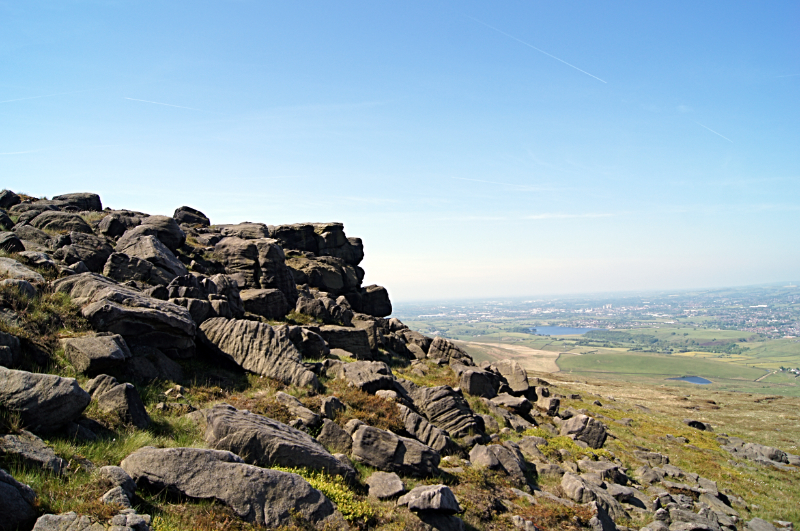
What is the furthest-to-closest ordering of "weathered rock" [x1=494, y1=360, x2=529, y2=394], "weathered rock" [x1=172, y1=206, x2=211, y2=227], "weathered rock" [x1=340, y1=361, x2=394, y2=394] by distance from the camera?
1. "weathered rock" [x1=172, y1=206, x2=211, y2=227]
2. "weathered rock" [x1=494, y1=360, x2=529, y2=394]
3. "weathered rock" [x1=340, y1=361, x2=394, y2=394]

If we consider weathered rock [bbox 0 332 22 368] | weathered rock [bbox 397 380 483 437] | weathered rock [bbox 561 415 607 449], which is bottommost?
weathered rock [bbox 561 415 607 449]

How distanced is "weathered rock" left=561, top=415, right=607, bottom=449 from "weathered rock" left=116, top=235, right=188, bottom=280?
31.5 meters

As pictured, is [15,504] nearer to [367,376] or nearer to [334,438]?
[334,438]

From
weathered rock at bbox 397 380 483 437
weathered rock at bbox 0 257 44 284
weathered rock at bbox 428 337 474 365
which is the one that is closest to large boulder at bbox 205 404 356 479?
weathered rock at bbox 397 380 483 437

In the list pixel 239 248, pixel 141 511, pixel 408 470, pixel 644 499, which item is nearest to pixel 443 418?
pixel 408 470

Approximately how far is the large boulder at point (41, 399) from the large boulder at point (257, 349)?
A: 10.6 m

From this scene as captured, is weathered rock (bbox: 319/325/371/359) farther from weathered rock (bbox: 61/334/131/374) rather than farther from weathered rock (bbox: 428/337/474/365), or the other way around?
weathered rock (bbox: 61/334/131/374)

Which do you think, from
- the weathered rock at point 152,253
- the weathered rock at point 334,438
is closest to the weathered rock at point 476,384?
the weathered rock at point 334,438

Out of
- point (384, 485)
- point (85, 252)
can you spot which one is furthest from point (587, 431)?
point (85, 252)

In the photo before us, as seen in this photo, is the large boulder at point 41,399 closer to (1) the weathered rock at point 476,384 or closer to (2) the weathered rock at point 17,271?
(2) the weathered rock at point 17,271

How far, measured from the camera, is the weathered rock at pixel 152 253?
100 feet

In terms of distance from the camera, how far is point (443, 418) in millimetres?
24094

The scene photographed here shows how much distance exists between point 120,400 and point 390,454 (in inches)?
360

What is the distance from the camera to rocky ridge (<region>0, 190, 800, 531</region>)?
10.1 m
